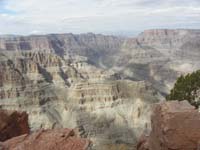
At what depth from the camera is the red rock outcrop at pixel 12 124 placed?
28375 mm

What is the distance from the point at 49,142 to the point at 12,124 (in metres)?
13.3

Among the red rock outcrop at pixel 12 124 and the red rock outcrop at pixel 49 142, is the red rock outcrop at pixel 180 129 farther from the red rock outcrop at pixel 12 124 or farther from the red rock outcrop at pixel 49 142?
the red rock outcrop at pixel 12 124

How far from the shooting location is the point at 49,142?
1722 centimetres

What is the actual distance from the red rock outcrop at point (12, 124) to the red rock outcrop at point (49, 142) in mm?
10704

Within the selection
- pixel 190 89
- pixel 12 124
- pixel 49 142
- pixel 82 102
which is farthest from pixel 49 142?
pixel 82 102

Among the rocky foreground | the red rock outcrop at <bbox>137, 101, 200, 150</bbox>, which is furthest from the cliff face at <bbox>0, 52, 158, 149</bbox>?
the rocky foreground

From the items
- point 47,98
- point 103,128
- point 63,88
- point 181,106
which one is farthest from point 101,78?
point 181,106

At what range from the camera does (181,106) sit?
1942 cm

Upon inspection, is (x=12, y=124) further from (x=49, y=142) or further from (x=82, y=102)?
(x=82, y=102)

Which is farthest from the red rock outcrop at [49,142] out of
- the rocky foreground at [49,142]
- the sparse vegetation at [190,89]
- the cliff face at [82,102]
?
the cliff face at [82,102]

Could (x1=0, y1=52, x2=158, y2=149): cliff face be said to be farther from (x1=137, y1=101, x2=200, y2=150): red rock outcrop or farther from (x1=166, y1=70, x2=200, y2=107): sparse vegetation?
(x1=137, y1=101, x2=200, y2=150): red rock outcrop

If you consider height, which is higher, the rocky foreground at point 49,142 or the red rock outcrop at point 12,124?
the rocky foreground at point 49,142

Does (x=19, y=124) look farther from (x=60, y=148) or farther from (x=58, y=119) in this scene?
(x=58, y=119)

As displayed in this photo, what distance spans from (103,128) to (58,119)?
1347cm
